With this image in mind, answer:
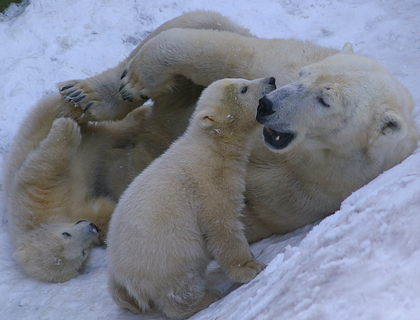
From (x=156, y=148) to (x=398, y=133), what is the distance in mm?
2119

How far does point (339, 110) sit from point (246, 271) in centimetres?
103

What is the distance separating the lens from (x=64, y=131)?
387 centimetres

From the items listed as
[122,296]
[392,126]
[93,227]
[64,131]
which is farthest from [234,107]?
[64,131]

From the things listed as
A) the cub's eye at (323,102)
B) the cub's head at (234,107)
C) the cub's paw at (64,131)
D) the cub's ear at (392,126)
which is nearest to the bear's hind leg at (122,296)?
the cub's head at (234,107)

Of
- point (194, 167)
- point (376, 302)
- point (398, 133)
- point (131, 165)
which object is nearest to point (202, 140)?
point (194, 167)

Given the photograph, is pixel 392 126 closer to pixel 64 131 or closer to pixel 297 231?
pixel 297 231

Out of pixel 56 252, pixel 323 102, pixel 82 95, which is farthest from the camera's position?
pixel 82 95

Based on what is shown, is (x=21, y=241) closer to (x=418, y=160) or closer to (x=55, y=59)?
(x=55, y=59)

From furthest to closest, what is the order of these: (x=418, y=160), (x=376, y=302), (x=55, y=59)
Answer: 1. (x=55, y=59)
2. (x=418, y=160)
3. (x=376, y=302)

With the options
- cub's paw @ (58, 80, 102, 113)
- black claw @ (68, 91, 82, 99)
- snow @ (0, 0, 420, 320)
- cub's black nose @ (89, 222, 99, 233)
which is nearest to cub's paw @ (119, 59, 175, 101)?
cub's paw @ (58, 80, 102, 113)

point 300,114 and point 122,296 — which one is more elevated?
point 300,114

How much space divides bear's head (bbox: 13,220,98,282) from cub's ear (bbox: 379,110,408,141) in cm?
213

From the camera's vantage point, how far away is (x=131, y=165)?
13.7ft

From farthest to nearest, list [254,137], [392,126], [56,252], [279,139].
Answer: [56,252] → [254,137] → [279,139] → [392,126]
